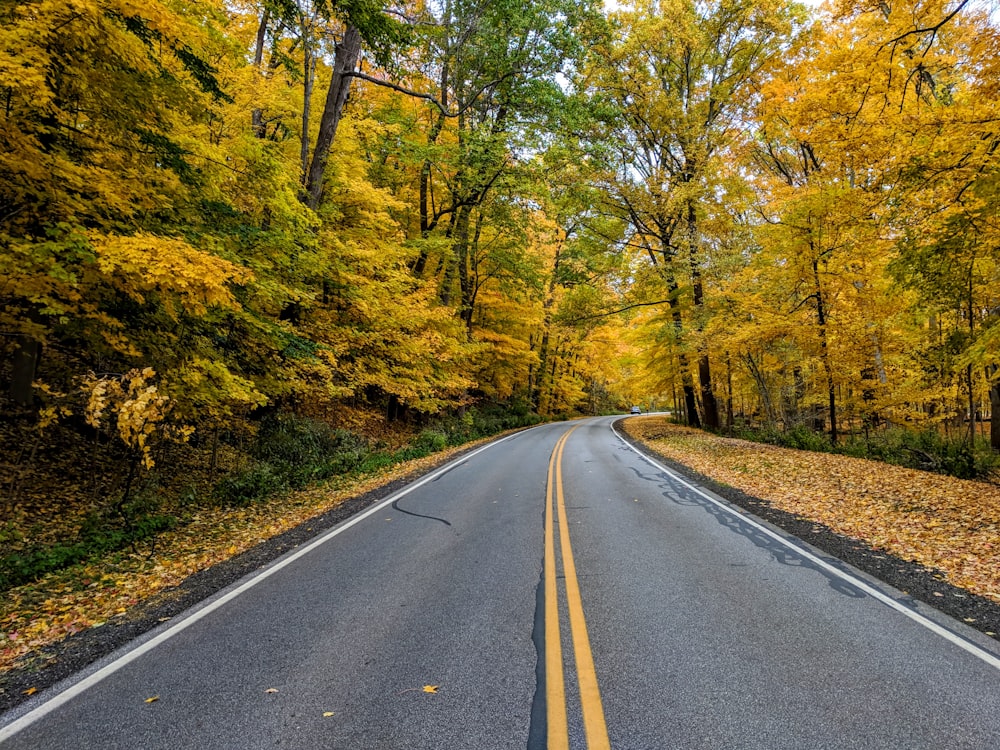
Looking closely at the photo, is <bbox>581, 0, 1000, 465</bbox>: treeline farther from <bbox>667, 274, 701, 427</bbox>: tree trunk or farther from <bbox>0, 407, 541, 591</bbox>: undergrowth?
<bbox>0, 407, 541, 591</bbox>: undergrowth

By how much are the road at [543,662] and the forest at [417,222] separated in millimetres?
3253

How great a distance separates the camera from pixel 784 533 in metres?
6.33

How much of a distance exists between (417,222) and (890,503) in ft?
62.5

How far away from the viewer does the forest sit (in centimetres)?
557

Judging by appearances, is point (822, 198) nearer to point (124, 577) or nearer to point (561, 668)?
point (561, 668)

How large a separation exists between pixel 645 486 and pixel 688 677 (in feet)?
22.0

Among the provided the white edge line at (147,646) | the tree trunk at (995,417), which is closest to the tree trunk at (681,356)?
the tree trunk at (995,417)

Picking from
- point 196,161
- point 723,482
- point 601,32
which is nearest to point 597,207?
point 601,32

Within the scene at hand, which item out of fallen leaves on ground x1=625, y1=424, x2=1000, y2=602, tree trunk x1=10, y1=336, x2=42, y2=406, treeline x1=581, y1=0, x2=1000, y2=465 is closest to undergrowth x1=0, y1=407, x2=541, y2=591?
tree trunk x1=10, y1=336, x2=42, y2=406

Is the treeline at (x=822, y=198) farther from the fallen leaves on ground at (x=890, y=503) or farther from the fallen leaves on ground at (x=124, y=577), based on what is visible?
→ the fallen leaves on ground at (x=124, y=577)

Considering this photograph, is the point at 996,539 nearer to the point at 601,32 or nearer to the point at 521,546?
the point at 521,546

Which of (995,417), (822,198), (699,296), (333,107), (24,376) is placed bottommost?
(995,417)

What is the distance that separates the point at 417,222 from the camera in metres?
20.8

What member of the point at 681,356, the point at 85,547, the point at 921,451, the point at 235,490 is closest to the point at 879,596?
the point at 921,451
